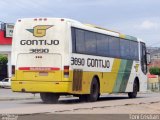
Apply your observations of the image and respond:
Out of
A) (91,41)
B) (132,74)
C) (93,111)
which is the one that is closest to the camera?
(93,111)

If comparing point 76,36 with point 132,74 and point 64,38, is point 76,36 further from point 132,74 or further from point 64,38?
point 132,74

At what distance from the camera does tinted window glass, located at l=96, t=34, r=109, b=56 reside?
25.4 metres

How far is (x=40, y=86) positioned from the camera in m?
22.4

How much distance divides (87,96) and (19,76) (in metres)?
3.71

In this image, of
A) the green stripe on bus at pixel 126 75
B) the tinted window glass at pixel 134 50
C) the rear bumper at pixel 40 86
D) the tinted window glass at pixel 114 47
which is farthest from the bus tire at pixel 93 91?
the tinted window glass at pixel 134 50

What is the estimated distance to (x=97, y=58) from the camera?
82.6 ft

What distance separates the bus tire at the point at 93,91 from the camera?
24.6m

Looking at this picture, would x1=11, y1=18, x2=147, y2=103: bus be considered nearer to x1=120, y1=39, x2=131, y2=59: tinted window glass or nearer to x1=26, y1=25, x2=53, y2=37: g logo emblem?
x1=26, y1=25, x2=53, y2=37: g logo emblem

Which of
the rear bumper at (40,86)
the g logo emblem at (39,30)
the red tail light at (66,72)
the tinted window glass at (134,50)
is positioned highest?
the g logo emblem at (39,30)

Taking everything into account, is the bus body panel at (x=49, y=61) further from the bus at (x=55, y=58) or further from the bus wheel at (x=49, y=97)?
the bus wheel at (x=49, y=97)

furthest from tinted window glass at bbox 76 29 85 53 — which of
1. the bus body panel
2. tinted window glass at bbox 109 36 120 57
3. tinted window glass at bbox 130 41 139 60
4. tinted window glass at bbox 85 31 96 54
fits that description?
tinted window glass at bbox 130 41 139 60

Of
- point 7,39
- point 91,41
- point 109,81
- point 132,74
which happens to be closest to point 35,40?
point 91,41

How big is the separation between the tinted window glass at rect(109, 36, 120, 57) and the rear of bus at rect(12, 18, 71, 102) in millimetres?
5045

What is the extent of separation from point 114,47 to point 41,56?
5.97 metres
